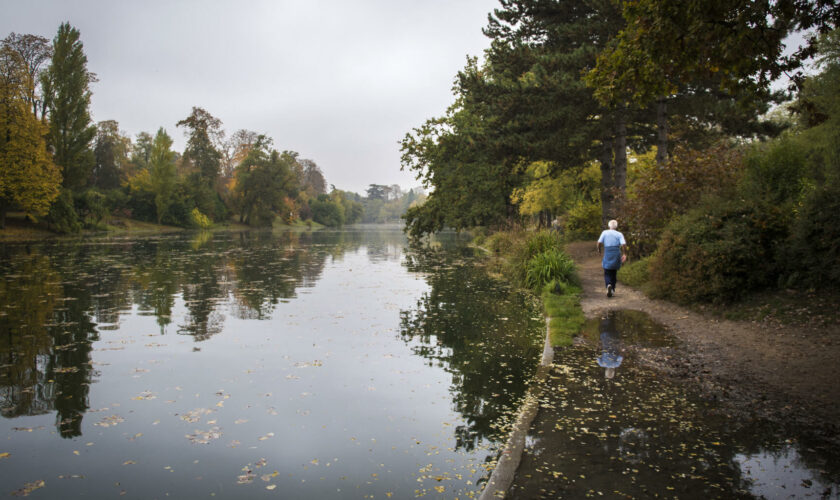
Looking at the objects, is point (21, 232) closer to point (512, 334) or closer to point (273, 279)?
point (273, 279)

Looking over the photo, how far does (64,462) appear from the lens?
4.74 m

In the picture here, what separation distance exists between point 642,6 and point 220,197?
3421 inches

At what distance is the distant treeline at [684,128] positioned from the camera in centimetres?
846

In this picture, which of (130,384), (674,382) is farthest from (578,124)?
(130,384)

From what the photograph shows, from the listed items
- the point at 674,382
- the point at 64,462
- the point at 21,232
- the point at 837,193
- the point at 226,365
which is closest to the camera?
the point at 64,462

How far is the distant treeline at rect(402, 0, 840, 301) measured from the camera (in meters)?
8.46

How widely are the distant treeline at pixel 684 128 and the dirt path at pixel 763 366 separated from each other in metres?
1.35

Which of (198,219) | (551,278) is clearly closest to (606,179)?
(551,278)

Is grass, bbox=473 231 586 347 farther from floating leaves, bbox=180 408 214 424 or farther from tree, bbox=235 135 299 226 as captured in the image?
tree, bbox=235 135 299 226

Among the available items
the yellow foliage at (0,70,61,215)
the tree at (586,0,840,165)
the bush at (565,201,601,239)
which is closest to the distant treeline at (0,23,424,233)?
the yellow foliage at (0,70,61,215)

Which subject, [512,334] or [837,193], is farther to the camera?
[512,334]

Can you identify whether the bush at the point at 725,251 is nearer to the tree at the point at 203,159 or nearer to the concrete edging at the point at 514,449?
the concrete edging at the point at 514,449

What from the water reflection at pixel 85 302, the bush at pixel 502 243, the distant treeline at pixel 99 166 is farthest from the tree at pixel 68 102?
the bush at pixel 502 243

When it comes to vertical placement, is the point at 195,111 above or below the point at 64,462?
above
